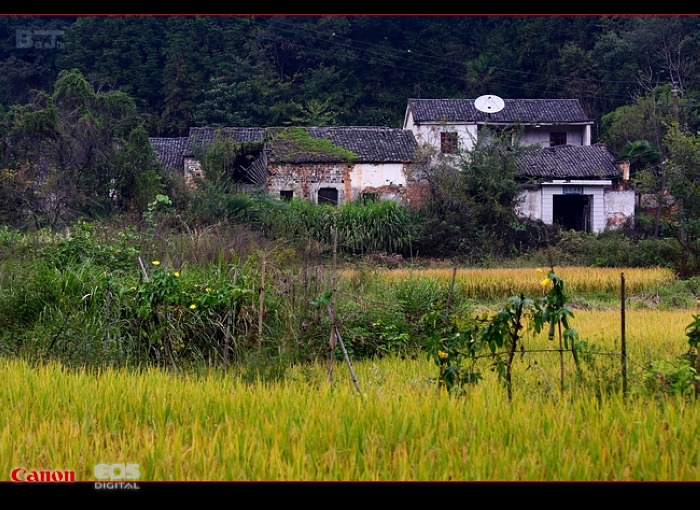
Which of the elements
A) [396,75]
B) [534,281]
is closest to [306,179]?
[534,281]

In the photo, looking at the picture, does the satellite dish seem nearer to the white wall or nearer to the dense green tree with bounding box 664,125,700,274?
the white wall

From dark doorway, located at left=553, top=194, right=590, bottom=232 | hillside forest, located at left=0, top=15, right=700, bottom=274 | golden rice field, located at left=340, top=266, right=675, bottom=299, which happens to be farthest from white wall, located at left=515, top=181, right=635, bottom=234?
golden rice field, located at left=340, top=266, right=675, bottom=299

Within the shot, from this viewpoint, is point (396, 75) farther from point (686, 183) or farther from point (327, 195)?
point (686, 183)

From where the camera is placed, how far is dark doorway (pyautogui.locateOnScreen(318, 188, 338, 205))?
26.5m

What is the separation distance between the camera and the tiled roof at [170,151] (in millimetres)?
28672

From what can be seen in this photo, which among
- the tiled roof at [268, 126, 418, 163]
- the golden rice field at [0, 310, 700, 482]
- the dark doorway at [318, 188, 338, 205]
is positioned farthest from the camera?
the dark doorway at [318, 188, 338, 205]

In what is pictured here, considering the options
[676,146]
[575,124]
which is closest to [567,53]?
[575,124]

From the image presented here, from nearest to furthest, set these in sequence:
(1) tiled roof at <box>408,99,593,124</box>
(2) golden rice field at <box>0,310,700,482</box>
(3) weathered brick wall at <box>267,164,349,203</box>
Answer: (2) golden rice field at <box>0,310,700,482</box>, (3) weathered brick wall at <box>267,164,349,203</box>, (1) tiled roof at <box>408,99,593,124</box>

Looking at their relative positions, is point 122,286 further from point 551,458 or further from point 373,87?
point 373,87

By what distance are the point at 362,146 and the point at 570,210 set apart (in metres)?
7.73

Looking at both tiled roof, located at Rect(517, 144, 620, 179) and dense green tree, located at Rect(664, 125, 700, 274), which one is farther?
tiled roof, located at Rect(517, 144, 620, 179)

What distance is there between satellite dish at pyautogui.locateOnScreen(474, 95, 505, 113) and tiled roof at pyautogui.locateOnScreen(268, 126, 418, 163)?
14.5 feet

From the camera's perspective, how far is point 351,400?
15.8 ft

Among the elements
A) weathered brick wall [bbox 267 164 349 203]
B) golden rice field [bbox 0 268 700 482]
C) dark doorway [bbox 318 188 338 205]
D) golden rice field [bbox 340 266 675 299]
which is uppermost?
weathered brick wall [bbox 267 164 349 203]
